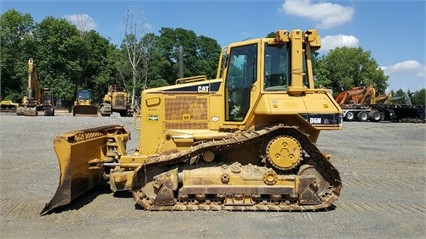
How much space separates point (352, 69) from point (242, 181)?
72.1 m

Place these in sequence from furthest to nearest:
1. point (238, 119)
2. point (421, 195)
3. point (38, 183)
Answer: point (38, 183), point (421, 195), point (238, 119)

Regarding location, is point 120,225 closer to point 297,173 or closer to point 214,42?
point 297,173

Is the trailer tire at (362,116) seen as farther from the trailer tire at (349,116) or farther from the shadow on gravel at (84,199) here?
the shadow on gravel at (84,199)

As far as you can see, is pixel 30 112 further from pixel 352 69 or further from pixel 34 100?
pixel 352 69

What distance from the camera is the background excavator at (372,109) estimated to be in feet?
117

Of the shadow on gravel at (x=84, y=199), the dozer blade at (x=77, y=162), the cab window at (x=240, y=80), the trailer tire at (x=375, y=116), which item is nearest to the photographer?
the dozer blade at (x=77, y=162)

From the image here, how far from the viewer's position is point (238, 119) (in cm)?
769

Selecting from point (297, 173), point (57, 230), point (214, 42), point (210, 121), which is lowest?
point (57, 230)

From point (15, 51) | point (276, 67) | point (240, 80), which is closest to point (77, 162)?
point (240, 80)

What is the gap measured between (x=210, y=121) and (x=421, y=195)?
440 cm

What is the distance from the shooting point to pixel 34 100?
37.3 meters

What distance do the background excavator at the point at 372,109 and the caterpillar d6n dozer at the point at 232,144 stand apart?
103 ft

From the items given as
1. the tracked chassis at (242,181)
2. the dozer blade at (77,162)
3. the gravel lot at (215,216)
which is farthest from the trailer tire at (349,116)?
the dozer blade at (77,162)

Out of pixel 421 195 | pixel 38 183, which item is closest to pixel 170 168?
pixel 38 183
